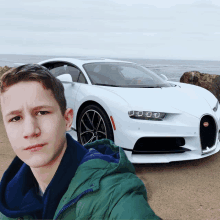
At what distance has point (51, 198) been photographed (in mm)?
944

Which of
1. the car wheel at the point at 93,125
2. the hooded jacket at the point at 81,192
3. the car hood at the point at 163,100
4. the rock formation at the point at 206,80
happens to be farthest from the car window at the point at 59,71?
the rock formation at the point at 206,80

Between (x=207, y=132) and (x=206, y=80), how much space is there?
509cm

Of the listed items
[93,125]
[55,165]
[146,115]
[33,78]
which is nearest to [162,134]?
[146,115]

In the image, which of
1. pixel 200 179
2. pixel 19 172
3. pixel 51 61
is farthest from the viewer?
pixel 51 61

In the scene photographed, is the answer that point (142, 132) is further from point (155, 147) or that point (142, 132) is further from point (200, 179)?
point (200, 179)

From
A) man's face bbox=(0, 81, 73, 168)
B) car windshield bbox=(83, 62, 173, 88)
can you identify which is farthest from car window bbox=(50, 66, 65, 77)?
Answer: man's face bbox=(0, 81, 73, 168)

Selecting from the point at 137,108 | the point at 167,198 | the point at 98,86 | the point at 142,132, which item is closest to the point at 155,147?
the point at 142,132

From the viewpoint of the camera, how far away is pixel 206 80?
27.1ft

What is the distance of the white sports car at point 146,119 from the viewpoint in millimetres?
3387

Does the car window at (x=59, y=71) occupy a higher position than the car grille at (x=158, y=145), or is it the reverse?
the car window at (x=59, y=71)

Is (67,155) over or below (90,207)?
over

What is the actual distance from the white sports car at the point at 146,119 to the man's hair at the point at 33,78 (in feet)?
7.98

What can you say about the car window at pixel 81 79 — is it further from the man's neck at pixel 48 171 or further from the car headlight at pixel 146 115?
the man's neck at pixel 48 171

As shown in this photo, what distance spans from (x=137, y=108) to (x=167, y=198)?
3.78 ft
